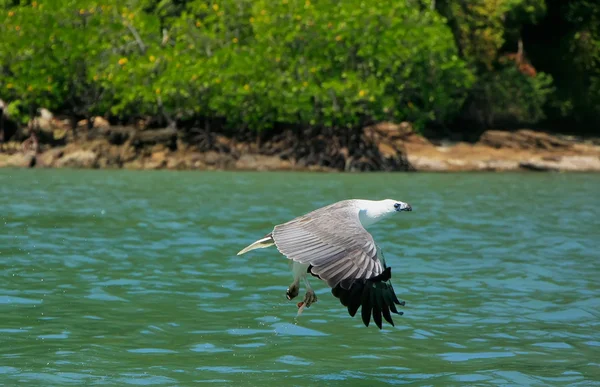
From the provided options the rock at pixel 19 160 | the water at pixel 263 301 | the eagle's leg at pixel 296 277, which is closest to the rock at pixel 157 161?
the rock at pixel 19 160

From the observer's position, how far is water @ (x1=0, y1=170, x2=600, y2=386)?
849 cm

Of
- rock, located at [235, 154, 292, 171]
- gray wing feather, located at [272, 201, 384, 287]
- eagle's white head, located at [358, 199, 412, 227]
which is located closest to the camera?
gray wing feather, located at [272, 201, 384, 287]

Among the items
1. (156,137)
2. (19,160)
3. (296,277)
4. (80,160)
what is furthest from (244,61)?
(296,277)

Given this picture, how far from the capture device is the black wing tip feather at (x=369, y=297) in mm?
6977

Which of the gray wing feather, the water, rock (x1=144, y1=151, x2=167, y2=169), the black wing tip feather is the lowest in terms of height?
rock (x1=144, y1=151, x2=167, y2=169)

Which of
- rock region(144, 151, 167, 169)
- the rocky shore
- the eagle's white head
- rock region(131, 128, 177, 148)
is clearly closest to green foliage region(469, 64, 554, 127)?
the rocky shore

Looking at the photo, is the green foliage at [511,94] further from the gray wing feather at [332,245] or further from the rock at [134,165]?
the gray wing feather at [332,245]

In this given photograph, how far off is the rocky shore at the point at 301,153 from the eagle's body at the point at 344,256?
85.7 ft

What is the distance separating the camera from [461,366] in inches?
341

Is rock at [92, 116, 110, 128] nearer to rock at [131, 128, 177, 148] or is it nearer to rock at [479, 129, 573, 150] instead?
rock at [131, 128, 177, 148]

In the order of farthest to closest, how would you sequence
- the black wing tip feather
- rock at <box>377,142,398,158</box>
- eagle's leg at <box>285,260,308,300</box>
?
rock at <box>377,142,398,158</box>
eagle's leg at <box>285,260,308,300</box>
the black wing tip feather

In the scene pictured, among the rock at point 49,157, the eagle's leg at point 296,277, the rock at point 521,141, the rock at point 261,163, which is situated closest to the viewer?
the eagle's leg at point 296,277

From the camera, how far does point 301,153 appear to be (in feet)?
118

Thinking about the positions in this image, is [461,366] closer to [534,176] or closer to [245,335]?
[245,335]
